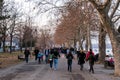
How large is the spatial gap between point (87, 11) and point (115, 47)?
13.3m

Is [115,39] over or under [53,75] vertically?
over

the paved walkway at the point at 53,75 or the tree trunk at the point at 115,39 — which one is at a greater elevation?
the tree trunk at the point at 115,39

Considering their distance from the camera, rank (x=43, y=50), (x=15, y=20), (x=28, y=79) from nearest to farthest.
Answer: (x=28, y=79) < (x=43, y=50) < (x=15, y=20)

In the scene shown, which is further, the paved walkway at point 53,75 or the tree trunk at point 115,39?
the tree trunk at point 115,39

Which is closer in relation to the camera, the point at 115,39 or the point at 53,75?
the point at 53,75

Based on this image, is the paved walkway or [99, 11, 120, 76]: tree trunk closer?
the paved walkway

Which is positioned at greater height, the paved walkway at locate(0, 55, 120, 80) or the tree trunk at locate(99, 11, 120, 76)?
the tree trunk at locate(99, 11, 120, 76)

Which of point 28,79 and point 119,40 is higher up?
point 119,40

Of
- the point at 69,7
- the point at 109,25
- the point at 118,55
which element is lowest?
the point at 118,55

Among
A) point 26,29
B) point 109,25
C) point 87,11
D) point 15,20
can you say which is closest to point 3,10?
point 15,20

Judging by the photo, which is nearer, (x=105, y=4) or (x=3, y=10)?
(x=105, y=4)

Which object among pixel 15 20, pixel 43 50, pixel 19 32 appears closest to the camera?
pixel 43 50

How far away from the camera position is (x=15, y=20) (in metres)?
71.5

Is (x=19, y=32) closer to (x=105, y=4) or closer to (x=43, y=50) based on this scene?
(x=43, y=50)
